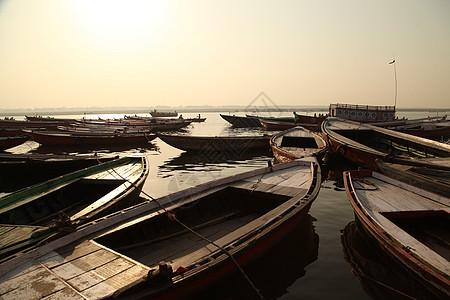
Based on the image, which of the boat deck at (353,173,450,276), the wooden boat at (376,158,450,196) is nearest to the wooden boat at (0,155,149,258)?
the boat deck at (353,173,450,276)

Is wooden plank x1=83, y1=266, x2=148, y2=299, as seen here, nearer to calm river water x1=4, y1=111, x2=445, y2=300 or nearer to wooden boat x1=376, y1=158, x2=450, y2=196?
calm river water x1=4, y1=111, x2=445, y2=300

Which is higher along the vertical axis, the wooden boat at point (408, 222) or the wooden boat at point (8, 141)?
the wooden boat at point (8, 141)

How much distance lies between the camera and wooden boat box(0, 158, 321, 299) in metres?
3.78

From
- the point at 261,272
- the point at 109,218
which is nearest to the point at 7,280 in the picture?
the point at 109,218

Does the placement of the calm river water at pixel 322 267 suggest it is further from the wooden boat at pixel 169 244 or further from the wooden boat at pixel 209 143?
the wooden boat at pixel 209 143

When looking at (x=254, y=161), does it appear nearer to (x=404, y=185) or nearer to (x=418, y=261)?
(x=404, y=185)

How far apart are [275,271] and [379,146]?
18894mm

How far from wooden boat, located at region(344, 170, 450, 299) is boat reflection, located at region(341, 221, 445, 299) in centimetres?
36

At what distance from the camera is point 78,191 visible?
33.0 ft

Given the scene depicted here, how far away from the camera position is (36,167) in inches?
536

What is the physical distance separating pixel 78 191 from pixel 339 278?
9814mm

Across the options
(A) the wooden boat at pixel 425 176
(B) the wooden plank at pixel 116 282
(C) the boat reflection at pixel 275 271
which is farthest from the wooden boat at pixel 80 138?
(B) the wooden plank at pixel 116 282

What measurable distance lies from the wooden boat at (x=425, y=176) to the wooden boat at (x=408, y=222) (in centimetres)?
35

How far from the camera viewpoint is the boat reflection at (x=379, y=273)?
207 inches
